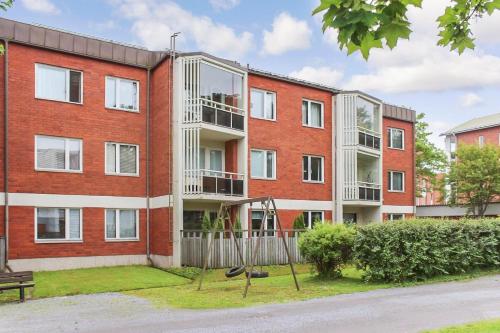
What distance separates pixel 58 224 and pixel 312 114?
1365cm

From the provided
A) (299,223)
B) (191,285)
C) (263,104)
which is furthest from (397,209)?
(191,285)

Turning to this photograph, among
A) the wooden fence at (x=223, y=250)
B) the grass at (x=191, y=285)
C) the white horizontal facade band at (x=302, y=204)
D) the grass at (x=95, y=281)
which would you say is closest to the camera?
the grass at (x=191, y=285)

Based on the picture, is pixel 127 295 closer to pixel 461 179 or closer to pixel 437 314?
pixel 437 314

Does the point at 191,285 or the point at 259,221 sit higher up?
the point at 259,221

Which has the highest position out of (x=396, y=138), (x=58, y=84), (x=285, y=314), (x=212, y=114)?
(x=58, y=84)

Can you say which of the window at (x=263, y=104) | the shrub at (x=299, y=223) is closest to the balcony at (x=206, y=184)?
the shrub at (x=299, y=223)

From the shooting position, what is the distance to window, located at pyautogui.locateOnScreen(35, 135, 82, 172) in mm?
20516

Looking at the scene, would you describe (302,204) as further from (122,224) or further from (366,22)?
(366,22)

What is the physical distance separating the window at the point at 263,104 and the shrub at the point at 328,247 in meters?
9.69

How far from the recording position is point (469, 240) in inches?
682

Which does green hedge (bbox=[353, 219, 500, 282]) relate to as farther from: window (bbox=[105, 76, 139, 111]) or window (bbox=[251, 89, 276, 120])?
window (bbox=[105, 76, 139, 111])

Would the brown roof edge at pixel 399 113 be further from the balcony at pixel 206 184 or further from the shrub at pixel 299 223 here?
the balcony at pixel 206 184

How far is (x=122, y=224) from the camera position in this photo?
22.4 m

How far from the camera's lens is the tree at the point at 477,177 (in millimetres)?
40906
